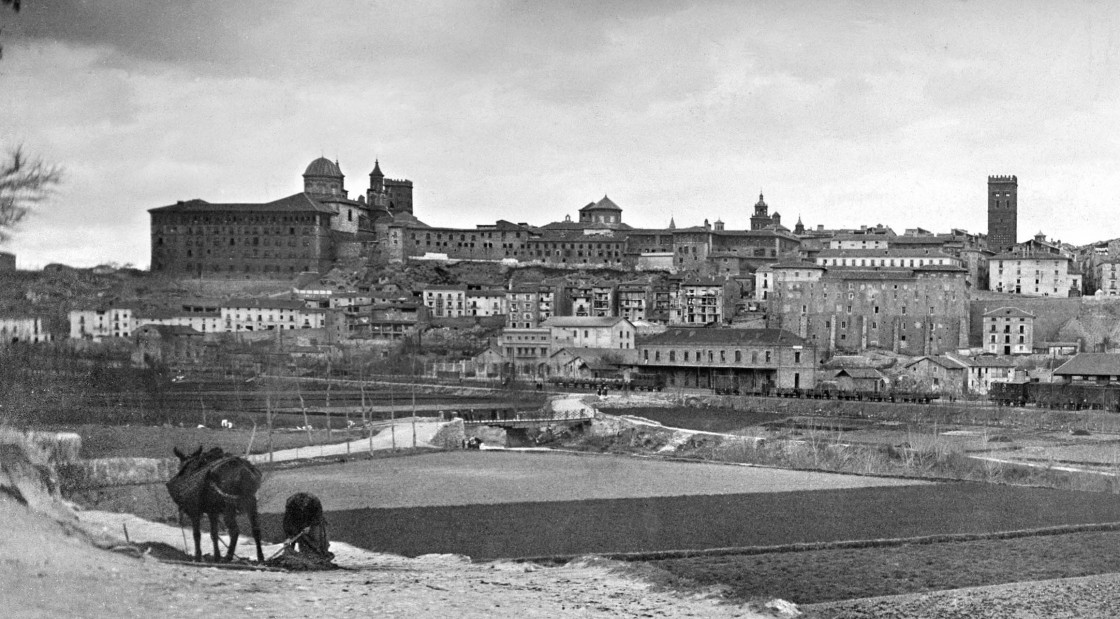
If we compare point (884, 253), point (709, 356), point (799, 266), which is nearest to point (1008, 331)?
point (799, 266)

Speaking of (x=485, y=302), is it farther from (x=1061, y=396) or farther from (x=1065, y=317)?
(x=1061, y=396)

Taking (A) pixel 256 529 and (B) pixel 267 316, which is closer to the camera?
(A) pixel 256 529

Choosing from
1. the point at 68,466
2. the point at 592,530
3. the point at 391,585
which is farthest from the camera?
the point at 592,530

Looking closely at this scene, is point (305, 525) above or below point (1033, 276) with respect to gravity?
below

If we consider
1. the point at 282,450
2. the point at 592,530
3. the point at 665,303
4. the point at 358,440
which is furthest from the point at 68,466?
the point at 665,303

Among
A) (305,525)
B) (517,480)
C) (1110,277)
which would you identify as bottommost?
(517,480)

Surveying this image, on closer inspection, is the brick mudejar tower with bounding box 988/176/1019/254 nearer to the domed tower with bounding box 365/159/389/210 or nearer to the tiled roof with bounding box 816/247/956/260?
the tiled roof with bounding box 816/247/956/260

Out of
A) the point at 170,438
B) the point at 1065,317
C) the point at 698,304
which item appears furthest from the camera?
the point at 698,304

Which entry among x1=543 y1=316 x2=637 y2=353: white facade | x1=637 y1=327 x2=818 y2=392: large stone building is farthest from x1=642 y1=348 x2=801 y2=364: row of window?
x1=543 y1=316 x2=637 y2=353: white facade

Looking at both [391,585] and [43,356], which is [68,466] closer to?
[391,585]
